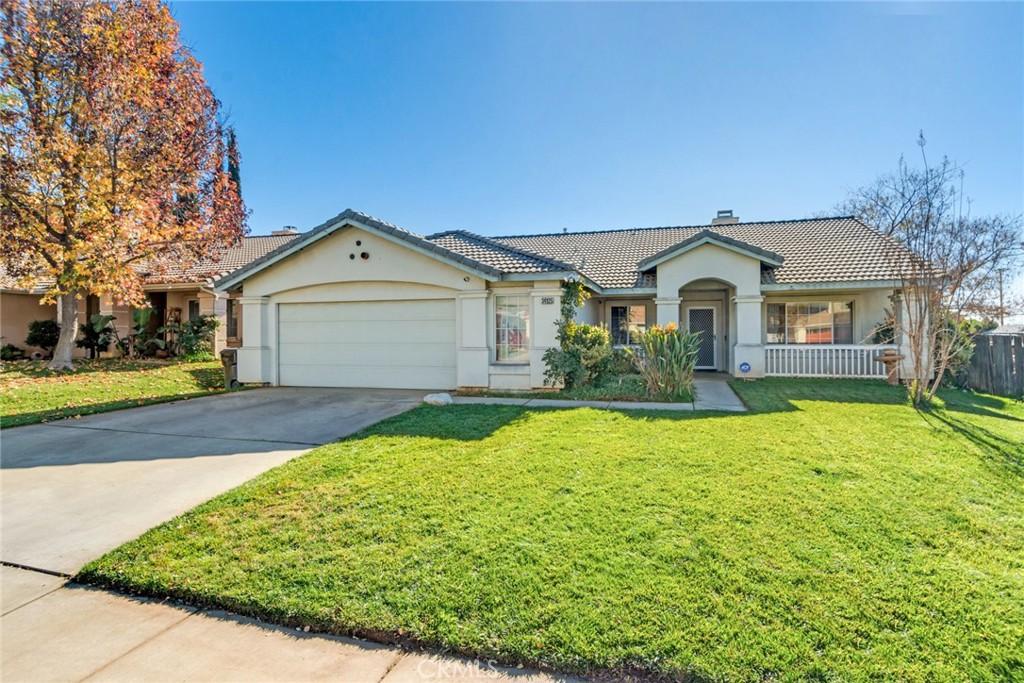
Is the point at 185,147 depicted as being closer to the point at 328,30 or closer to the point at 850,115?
the point at 328,30

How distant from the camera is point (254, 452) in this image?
6.70m

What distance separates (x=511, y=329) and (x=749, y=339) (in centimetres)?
723

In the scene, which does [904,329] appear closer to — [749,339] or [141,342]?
[749,339]

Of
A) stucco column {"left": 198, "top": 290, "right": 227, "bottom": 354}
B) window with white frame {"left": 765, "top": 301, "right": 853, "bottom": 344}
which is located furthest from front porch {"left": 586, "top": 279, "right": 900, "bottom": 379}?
stucco column {"left": 198, "top": 290, "right": 227, "bottom": 354}

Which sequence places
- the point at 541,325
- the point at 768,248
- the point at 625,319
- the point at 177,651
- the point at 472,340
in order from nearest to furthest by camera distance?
the point at 177,651
the point at 541,325
the point at 472,340
the point at 768,248
the point at 625,319

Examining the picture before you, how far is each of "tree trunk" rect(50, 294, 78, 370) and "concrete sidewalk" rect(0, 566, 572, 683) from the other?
49.5 ft

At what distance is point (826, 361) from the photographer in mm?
14062

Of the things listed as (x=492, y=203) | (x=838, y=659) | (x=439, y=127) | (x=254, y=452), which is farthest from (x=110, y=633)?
(x=492, y=203)

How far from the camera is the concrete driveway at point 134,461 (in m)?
4.41

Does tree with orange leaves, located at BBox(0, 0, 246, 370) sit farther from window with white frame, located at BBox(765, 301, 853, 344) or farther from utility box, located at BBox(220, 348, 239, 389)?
window with white frame, located at BBox(765, 301, 853, 344)

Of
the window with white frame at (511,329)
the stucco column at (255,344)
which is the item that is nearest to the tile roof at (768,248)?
the window with white frame at (511,329)

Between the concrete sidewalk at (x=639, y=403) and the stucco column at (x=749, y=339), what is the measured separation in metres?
3.05

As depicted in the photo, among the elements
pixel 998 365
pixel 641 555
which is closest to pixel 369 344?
pixel 641 555

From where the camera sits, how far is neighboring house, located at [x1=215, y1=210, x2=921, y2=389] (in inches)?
467
